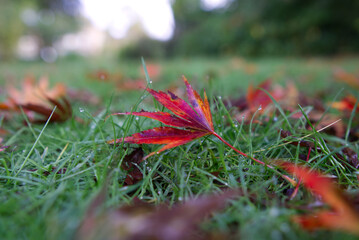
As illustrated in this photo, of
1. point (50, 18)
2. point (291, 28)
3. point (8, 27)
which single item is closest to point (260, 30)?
point (291, 28)

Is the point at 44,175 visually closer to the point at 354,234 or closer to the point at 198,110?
the point at 198,110

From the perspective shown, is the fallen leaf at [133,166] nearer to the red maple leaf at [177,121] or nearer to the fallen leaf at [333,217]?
the red maple leaf at [177,121]

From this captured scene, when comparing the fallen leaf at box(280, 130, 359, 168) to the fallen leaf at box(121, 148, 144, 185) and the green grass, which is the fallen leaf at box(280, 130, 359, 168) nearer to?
the green grass

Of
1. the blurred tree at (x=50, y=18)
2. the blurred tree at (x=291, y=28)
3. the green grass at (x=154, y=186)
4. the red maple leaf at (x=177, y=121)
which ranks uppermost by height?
the blurred tree at (x=50, y=18)

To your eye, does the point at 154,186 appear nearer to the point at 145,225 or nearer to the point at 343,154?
the point at 145,225

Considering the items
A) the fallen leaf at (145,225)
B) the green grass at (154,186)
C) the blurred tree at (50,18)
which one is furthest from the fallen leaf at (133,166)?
the blurred tree at (50,18)

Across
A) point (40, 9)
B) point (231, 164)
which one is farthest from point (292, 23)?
point (40, 9)

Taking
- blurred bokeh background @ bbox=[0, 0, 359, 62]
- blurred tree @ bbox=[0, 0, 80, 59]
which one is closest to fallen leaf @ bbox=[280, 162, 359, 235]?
blurred bokeh background @ bbox=[0, 0, 359, 62]

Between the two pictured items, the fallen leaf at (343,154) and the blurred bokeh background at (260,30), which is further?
the blurred bokeh background at (260,30)
